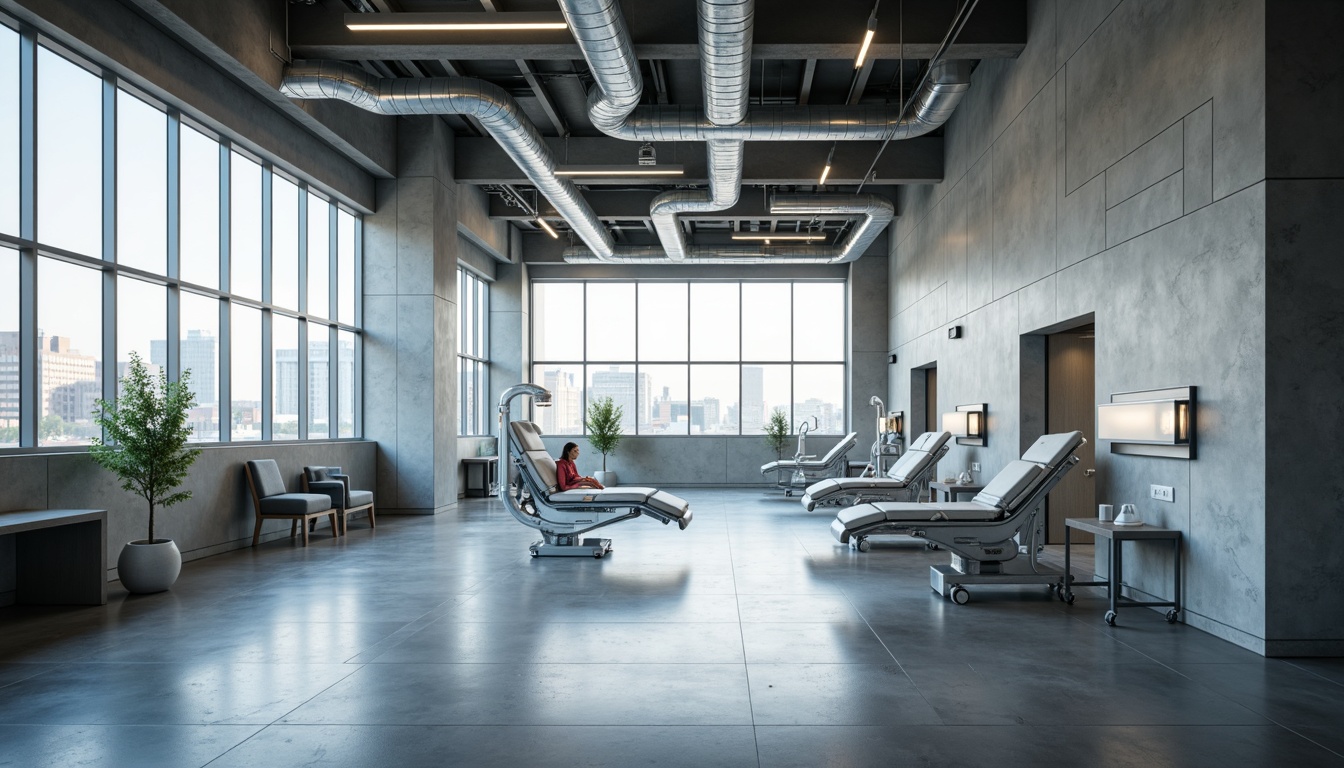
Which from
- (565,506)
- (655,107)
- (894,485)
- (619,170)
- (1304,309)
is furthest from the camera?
(619,170)

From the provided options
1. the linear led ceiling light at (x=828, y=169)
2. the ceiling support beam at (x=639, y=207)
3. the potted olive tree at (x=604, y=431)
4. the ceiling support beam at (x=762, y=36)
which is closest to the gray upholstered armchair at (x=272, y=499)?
the ceiling support beam at (x=762, y=36)

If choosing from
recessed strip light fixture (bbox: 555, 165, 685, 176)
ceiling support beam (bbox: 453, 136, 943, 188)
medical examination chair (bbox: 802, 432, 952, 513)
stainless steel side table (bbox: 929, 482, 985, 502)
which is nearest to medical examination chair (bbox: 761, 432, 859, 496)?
medical examination chair (bbox: 802, 432, 952, 513)

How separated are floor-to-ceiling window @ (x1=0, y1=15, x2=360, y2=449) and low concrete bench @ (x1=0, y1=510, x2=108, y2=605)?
0.76m

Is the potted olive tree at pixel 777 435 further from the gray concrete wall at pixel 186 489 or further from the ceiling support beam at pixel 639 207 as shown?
the gray concrete wall at pixel 186 489

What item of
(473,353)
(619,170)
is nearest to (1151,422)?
(619,170)

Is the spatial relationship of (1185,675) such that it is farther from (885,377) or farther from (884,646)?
(885,377)

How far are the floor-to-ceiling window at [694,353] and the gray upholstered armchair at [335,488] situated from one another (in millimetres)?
8175

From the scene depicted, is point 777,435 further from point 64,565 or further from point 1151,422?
point 64,565

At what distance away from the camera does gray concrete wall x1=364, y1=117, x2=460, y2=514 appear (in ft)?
39.8

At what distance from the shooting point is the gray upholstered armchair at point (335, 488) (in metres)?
10.1

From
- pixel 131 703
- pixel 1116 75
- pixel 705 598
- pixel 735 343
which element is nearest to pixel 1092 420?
pixel 1116 75

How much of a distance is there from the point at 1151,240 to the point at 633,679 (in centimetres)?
457

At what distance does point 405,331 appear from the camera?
39.9 ft

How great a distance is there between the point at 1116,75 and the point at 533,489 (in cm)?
593
